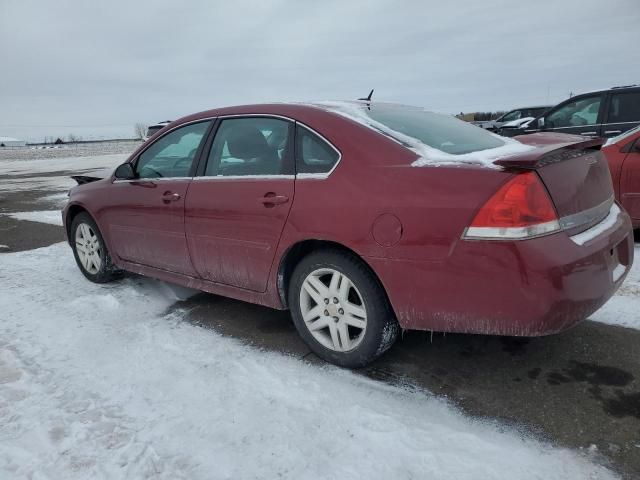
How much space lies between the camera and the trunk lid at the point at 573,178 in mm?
2283

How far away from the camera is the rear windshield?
278cm

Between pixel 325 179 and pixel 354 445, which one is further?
pixel 325 179

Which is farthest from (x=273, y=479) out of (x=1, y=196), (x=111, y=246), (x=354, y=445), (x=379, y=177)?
(x=1, y=196)

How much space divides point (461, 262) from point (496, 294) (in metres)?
0.21

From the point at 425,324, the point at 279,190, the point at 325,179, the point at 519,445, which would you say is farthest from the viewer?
the point at 279,190

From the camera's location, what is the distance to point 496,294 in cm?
225

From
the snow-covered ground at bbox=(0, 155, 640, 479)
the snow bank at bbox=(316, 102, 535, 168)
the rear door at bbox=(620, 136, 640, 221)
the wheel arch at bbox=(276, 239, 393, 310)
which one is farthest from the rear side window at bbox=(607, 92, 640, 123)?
the wheel arch at bbox=(276, 239, 393, 310)

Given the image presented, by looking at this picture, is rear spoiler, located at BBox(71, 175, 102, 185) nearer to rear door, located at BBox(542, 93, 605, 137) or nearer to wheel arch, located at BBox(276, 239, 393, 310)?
wheel arch, located at BBox(276, 239, 393, 310)

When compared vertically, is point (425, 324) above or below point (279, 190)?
below

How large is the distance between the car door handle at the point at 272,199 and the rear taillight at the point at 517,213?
1.12m

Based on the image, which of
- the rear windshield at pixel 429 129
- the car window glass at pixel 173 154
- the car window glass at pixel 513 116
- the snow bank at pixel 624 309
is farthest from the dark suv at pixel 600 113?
the car window glass at pixel 513 116

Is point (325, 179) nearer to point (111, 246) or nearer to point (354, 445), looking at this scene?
point (354, 445)

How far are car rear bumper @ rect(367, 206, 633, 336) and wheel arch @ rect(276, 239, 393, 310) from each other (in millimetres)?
113

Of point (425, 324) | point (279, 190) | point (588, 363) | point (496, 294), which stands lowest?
point (588, 363)
